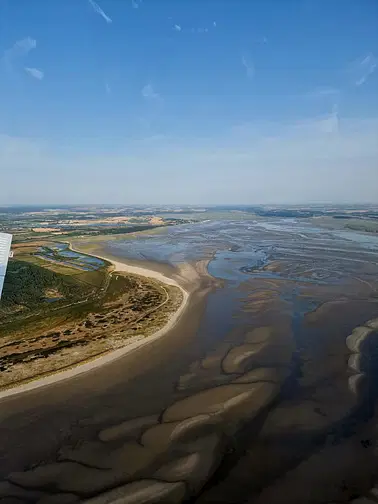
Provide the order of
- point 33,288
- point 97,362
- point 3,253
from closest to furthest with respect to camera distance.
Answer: point 97,362 → point 3,253 → point 33,288

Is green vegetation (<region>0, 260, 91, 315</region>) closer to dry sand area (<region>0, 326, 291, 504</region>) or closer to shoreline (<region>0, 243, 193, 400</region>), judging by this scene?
shoreline (<region>0, 243, 193, 400</region>)

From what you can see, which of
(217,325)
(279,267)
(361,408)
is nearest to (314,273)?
(279,267)

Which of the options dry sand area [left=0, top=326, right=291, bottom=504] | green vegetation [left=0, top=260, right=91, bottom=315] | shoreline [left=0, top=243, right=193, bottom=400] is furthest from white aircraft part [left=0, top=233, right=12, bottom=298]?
dry sand area [left=0, top=326, right=291, bottom=504]

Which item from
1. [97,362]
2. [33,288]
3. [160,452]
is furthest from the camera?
[33,288]

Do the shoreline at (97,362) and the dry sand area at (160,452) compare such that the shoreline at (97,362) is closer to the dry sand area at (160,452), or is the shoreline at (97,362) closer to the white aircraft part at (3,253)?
the dry sand area at (160,452)

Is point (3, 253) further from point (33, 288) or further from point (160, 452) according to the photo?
point (160, 452)

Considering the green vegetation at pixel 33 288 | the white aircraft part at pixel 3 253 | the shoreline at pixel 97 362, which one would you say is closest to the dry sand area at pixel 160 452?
the shoreline at pixel 97 362

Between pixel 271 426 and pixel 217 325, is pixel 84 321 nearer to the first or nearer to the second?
pixel 217 325

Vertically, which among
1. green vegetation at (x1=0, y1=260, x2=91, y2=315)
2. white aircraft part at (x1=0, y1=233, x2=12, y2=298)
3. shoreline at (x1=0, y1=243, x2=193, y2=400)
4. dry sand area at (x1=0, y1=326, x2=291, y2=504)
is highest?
white aircraft part at (x1=0, y1=233, x2=12, y2=298)

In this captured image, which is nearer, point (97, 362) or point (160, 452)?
point (160, 452)

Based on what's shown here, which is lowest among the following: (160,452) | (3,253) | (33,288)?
(160,452)

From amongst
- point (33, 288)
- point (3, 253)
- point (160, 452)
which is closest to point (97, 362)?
point (160, 452)
